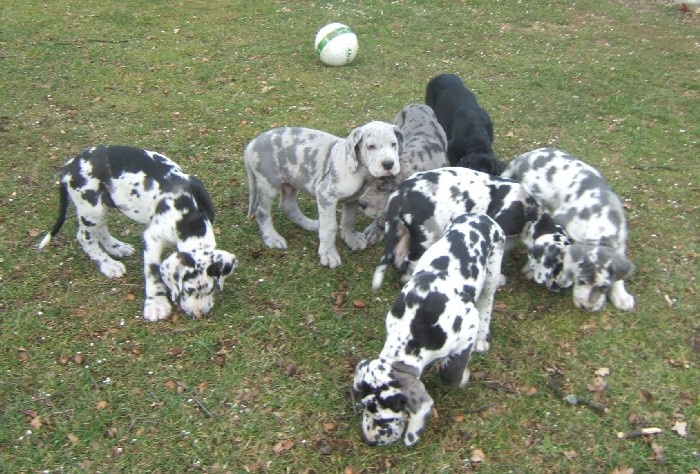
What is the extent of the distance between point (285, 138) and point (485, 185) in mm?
2304

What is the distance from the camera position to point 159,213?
20.9 feet

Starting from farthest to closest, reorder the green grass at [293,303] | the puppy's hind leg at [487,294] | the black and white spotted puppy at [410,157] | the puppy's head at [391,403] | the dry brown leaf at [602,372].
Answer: the black and white spotted puppy at [410,157]
the puppy's hind leg at [487,294]
the dry brown leaf at [602,372]
the green grass at [293,303]
the puppy's head at [391,403]

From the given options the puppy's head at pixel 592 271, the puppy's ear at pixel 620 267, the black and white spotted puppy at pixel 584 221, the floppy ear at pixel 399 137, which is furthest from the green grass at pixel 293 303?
the floppy ear at pixel 399 137

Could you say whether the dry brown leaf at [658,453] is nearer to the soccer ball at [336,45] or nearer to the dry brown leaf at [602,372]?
the dry brown leaf at [602,372]

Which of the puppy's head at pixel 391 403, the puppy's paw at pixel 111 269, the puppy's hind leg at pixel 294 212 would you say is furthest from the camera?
the puppy's hind leg at pixel 294 212

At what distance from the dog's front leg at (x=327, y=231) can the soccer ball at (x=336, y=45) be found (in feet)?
18.0

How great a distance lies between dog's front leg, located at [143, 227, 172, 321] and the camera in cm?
638

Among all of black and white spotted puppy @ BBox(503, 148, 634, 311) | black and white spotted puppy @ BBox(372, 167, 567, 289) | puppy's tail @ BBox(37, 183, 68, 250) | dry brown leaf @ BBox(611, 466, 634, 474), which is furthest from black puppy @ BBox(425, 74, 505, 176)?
puppy's tail @ BBox(37, 183, 68, 250)

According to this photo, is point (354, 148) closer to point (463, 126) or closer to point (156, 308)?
point (463, 126)

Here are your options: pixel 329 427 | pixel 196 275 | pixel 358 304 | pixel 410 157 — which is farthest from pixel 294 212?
pixel 329 427

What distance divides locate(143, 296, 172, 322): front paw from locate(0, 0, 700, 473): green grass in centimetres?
9

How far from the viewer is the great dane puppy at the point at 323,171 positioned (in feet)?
22.0

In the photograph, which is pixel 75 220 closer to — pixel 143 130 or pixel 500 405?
pixel 143 130

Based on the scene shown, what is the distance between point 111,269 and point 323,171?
8.31 ft
